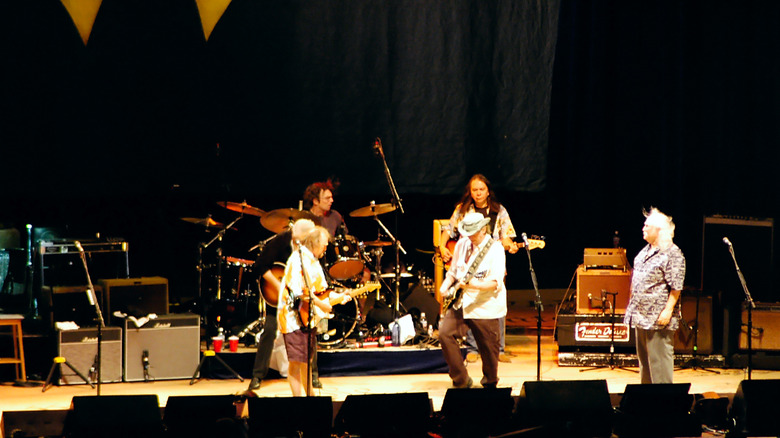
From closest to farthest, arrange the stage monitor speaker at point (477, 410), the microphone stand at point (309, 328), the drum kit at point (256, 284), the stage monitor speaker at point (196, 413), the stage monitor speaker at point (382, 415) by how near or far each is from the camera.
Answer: the stage monitor speaker at point (196, 413) < the stage monitor speaker at point (382, 415) < the stage monitor speaker at point (477, 410) < the microphone stand at point (309, 328) < the drum kit at point (256, 284)

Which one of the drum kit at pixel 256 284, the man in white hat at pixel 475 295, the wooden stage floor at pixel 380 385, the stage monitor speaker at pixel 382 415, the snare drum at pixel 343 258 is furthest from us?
the drum kit at pixel 256 284

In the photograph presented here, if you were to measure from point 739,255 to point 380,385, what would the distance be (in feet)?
13.5

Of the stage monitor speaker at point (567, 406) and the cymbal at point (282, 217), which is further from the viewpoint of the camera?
the cymbal at point (282, 217)

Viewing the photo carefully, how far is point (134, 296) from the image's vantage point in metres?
9.30

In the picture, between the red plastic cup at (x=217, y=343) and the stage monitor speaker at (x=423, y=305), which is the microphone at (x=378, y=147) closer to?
the stage monitor speaker at (x=423, y=305)

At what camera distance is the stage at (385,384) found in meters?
8.35

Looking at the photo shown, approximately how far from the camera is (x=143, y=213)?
1103 cm

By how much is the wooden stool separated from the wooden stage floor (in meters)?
0.17

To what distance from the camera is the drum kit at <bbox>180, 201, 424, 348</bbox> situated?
9.28m

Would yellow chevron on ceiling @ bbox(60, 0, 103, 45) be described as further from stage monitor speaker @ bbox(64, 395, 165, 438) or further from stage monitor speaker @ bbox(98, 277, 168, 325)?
stage monitor speaker @ bbox(64, 395, 165, 438)

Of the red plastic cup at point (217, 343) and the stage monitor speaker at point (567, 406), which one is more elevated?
the stage monitor speaker at point (567, 406)

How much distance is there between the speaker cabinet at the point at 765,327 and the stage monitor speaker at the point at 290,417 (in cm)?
521

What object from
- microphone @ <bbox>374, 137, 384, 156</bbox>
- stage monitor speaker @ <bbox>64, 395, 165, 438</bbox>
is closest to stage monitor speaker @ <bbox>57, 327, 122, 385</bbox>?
stage monitor speaker @ <bbox>64, 395, 165, 438</bbox>

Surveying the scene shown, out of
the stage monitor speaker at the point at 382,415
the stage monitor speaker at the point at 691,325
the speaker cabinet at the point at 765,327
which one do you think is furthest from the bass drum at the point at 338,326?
the speaker cabinet at the point at 765,327
